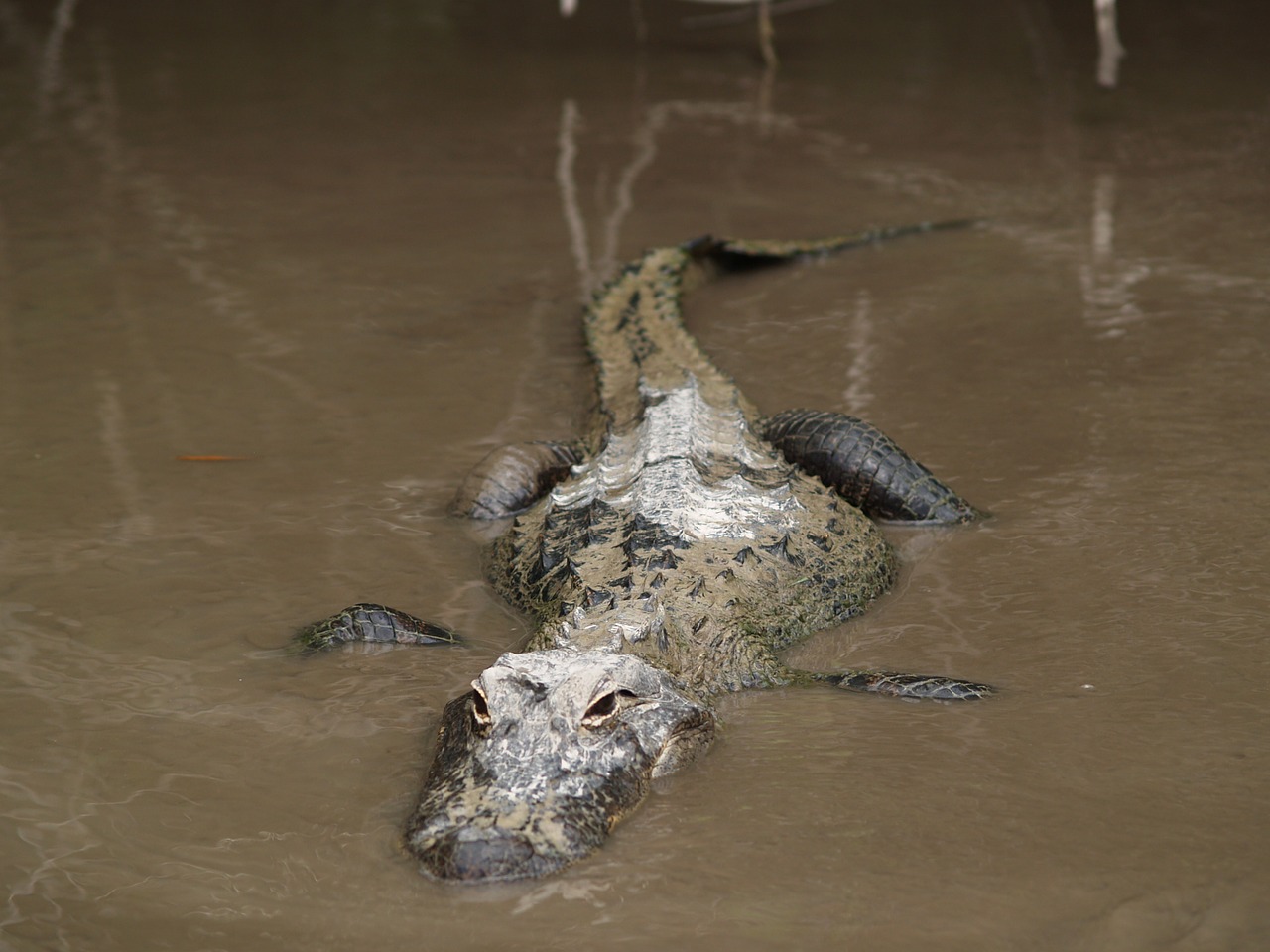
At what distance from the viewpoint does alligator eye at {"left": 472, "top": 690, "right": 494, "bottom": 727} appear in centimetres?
321

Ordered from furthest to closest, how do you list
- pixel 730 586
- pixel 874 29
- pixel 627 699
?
pixel 874 29, pixel 730 586, pixel 627 699

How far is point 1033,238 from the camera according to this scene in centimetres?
785

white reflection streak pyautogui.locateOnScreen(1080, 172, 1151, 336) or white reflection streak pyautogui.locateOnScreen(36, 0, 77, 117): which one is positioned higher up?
white reflection streak pyautogui.locateOnScreen(36, 0, 77, 117)

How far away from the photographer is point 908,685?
3.73m

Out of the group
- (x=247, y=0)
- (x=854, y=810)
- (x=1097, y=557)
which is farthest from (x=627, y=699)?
(x=247, y=0)

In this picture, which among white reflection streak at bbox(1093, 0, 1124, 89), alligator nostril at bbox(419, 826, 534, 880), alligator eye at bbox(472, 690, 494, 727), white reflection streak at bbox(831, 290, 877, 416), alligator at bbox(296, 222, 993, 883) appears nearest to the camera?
alligator nostril at bbox(419, 826, 534, 880)

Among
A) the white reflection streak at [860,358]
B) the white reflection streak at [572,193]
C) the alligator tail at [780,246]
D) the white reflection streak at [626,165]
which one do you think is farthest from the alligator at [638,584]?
the white reflection streak at [626,165]

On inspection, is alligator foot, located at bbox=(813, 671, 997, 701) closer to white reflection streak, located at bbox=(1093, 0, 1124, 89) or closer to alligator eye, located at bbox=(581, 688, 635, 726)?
alligator eye, located at bbox=(581, 688, 635, 726)

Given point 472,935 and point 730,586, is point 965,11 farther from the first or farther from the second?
point 472,935

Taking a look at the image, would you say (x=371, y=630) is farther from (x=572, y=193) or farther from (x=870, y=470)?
(x=572, y=193)

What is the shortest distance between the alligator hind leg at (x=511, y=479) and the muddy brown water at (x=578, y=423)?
0.18 meters

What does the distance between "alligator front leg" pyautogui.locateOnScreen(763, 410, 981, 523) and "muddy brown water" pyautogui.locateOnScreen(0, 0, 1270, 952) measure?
0.16 meters

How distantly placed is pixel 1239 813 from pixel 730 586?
1520mm

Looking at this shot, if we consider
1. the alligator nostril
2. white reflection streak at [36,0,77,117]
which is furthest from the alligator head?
white reflection streak at [36,0,77,117]
